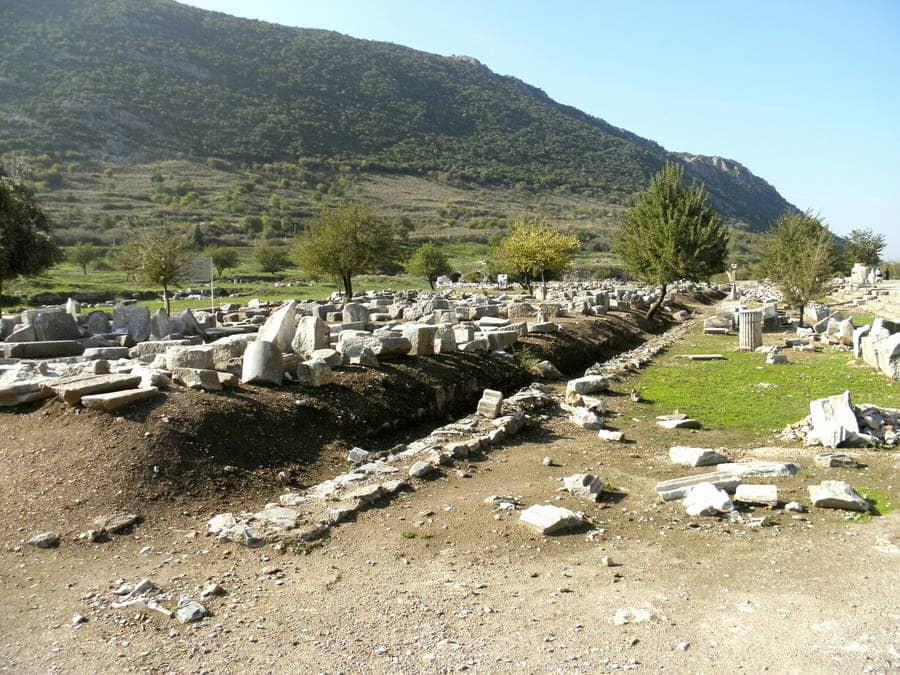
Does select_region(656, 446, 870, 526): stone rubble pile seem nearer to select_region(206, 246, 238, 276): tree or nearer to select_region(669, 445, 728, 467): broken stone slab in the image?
select_region(669, 445, 728, 467): broken stone slab

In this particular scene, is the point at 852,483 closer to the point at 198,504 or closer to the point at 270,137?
the point at 198,504

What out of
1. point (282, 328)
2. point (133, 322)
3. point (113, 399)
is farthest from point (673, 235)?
point (113, 399)

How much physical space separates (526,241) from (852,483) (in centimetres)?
3047

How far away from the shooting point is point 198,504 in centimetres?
752

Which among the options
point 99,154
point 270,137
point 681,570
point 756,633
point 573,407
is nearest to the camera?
point 756,633

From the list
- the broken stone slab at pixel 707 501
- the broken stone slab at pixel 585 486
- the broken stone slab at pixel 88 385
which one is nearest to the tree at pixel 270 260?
the broken stone slab at pixel 88 385

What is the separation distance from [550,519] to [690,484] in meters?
1.96

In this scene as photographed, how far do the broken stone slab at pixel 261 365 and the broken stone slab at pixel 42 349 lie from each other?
20.8 ft

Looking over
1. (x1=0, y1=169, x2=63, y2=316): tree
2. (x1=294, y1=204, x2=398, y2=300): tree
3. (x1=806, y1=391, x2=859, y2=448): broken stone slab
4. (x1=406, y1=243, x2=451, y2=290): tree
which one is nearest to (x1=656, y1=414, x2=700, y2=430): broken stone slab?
(x1=806, y1=391, x2=859, y2=448): broken stone slab

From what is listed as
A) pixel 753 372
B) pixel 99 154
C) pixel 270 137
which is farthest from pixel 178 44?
pixel 753 372

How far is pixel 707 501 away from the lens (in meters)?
6.97

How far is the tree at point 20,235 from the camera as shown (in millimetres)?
23953

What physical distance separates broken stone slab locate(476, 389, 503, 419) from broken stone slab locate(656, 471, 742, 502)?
393 cm

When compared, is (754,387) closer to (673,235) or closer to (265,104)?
(673,235)
